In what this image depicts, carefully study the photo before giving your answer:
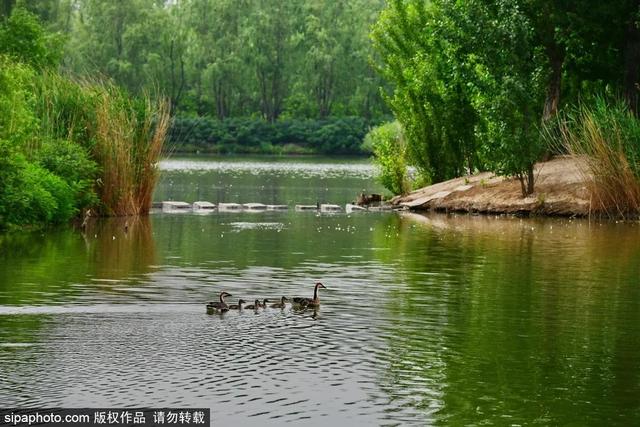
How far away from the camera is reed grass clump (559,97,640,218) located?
42.0 meters

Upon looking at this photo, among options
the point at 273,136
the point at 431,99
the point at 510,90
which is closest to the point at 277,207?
the point at 431,99

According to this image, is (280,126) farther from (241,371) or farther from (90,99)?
(241,371)

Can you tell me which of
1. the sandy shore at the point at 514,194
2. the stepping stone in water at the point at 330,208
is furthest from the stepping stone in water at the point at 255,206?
the sandy shore at the point at 514,194

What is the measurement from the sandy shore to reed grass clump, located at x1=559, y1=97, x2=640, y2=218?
0.74 meters

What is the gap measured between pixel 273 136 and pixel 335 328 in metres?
113

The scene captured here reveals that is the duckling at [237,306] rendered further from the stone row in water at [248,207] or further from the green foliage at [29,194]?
the stone row in water at [248,207]

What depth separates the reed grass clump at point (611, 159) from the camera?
1654 inches

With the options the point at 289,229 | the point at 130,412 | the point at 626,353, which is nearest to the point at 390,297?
the point at 626,353

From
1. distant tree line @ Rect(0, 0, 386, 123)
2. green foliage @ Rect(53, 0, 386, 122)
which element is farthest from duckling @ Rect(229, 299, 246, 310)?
green foliage @ Rect(53, 0, 386, 122)

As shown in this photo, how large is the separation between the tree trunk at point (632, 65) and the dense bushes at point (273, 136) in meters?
82.5

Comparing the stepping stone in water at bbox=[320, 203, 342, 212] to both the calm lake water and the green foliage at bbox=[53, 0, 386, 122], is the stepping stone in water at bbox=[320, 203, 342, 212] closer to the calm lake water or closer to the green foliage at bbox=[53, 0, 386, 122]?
the calm lake water

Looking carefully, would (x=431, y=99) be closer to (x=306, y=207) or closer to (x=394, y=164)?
(x=394, y=164)

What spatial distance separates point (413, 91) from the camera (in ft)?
180

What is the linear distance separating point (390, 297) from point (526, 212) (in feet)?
77.5
